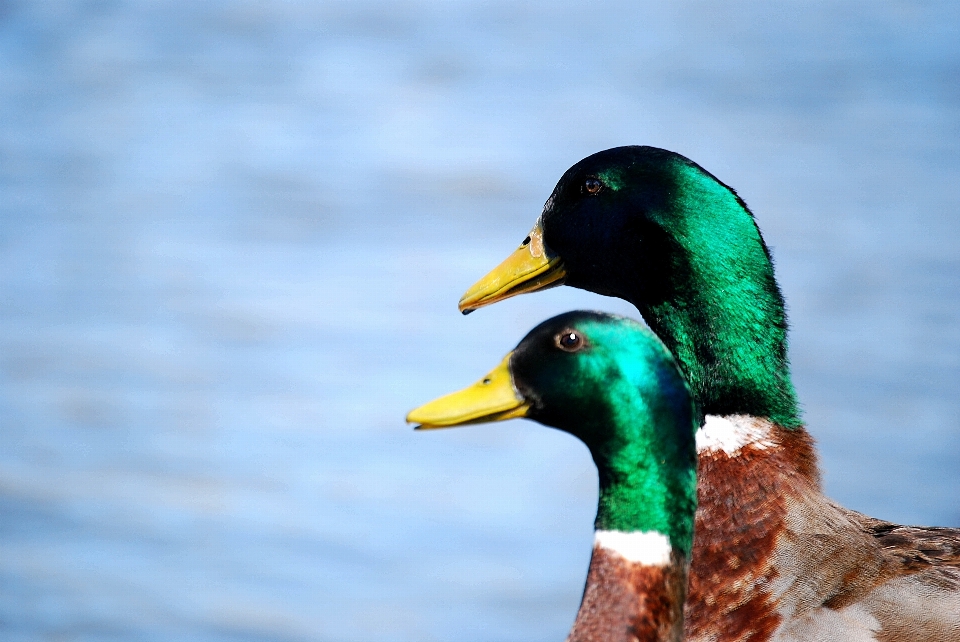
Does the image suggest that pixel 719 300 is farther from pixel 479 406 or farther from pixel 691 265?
pixel 479 406

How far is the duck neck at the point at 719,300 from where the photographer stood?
12.6ft

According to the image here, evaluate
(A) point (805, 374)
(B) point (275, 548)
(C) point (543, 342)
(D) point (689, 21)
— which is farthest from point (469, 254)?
(C) point (543, 342)

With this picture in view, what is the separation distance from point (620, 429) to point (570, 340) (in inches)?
7.6

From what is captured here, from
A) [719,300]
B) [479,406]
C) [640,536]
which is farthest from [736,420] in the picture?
[479,406]

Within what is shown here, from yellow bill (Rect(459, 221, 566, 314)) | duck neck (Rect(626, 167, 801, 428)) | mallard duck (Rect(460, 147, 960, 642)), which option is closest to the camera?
mallard duck (Rect(460, 147, 960, 642))

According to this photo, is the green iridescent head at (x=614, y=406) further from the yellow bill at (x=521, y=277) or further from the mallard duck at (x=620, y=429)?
the yellow bill at (x=521, y=277)

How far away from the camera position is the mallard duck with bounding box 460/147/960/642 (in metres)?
3.65

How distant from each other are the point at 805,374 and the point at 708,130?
2704 millimetres

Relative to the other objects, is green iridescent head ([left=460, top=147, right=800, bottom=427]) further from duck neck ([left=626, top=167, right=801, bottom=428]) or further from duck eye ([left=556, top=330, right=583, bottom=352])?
duck eye ([left=556, top=330, right=583, bottom=352])

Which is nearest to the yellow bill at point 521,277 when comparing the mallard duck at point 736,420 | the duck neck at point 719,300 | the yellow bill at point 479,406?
the mallard duck at point 736,420

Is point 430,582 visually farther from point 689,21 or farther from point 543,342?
point 689,21

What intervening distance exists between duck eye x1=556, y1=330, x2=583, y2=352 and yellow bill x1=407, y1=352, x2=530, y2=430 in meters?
0.12

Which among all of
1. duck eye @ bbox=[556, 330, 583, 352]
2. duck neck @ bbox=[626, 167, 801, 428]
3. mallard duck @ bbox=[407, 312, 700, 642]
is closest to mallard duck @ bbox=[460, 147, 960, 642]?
duck neck @ bbox=[626, 167, 801, 428]

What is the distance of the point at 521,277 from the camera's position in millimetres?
4121
